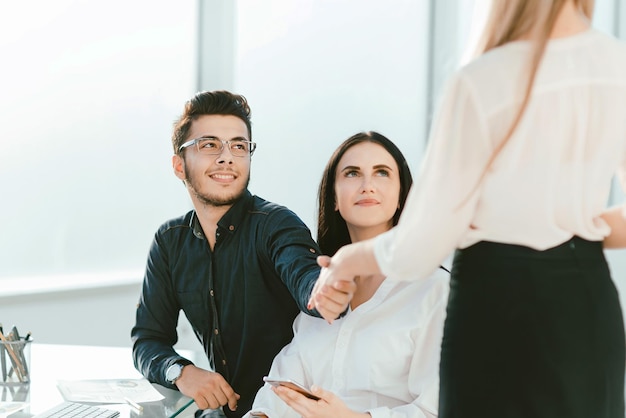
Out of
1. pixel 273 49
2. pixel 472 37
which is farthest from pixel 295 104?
pixel 472 37

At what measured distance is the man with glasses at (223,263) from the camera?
2.29 metres

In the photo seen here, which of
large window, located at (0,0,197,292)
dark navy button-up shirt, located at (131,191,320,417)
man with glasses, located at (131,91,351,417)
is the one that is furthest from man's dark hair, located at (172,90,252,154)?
large window, located at (0,0,197,292)

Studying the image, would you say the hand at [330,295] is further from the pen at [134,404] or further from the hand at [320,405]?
the pen at [134,404]

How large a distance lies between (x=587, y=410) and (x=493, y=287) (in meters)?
0.25

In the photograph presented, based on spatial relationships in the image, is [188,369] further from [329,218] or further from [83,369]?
[329,218]

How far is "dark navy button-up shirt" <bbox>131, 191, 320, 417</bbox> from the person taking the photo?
228 cm

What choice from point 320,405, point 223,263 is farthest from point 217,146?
point 320,405

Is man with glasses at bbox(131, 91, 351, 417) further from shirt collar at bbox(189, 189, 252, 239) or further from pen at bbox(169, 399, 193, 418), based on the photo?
pen at bbox(169, 399, 193, 418)

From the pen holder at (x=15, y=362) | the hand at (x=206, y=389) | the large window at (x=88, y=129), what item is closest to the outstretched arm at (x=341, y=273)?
the hand at (x=206, y=389)

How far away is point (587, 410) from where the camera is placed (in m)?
1.36

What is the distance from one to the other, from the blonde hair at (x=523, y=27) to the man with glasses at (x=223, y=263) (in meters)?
0.94

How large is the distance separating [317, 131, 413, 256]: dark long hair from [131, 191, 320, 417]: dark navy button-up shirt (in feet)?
0.43

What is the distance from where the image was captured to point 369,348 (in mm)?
1987

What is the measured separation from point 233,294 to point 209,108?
0.53 meters
